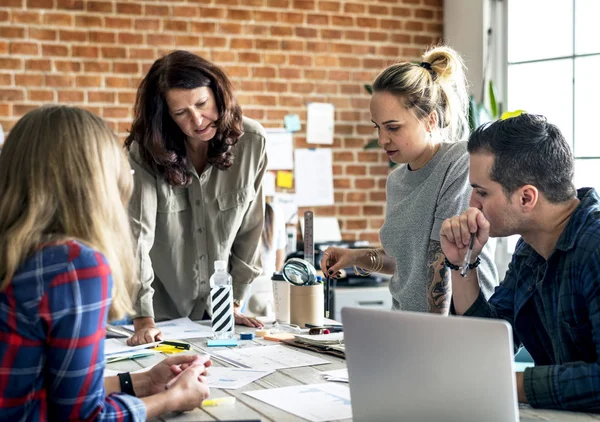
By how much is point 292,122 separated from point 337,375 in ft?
10.9

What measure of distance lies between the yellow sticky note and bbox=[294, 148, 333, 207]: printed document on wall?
5cm

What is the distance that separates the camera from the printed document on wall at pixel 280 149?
493 cm

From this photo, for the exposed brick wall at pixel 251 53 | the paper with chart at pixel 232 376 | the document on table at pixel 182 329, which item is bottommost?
the document on table at pixel 182 329

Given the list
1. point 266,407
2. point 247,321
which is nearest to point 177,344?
point 247,321

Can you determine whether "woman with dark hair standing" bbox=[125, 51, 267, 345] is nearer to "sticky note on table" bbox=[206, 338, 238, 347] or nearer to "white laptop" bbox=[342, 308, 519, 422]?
"sticky note on table" bbox=[206, 338, 238, 347]

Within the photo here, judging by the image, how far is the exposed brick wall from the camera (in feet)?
14.6

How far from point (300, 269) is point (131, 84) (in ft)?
8.41

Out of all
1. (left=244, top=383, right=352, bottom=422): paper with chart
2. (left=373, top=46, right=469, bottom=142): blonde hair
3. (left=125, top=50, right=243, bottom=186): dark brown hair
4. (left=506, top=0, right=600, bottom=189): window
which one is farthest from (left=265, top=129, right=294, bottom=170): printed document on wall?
(left=244, top=383, right=352, bottom=422): paper with chart

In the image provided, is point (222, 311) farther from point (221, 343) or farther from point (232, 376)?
point (232, 376)

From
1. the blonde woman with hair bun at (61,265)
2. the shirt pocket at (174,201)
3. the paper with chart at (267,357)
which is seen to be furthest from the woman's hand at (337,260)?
the blonde woman with hair bun at (61,265)

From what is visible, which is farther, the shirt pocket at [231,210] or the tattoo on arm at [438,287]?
the shirt pocket at [231,210]

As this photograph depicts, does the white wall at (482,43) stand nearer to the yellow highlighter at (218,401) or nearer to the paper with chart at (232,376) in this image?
the paper with chart at (232,376)

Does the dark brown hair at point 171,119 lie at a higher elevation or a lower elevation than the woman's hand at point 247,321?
higher

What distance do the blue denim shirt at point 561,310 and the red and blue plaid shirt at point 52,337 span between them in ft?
2.63
